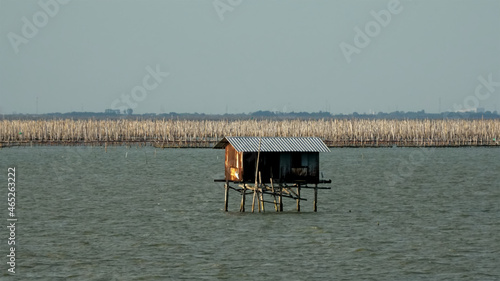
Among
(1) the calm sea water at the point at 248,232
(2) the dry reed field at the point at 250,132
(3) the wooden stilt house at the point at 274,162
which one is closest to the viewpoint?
(1) the calm sea water at the point at 248,232

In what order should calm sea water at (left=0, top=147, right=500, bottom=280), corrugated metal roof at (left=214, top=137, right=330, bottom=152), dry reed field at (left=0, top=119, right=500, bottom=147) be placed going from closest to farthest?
calm sea water at (left=0, top=147, right=500, bottom=280) → corrugated metal roof at (left=214, top=137, right=330, bottom=152) → dry reed field at (left=0, top=119, right=500, bottom=147)

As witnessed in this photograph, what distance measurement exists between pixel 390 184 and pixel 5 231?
109ft

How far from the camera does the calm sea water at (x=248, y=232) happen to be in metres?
26.1

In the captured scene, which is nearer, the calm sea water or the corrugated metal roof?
the calm sea water

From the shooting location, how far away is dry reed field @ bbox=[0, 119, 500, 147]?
112 metres

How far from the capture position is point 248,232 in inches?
1298

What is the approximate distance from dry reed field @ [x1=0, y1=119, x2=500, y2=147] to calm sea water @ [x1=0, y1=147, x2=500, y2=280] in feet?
166

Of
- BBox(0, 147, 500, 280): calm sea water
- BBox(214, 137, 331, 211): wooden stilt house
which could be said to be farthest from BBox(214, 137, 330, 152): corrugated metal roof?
BBox(0, 147, 500, 280): calm sea water

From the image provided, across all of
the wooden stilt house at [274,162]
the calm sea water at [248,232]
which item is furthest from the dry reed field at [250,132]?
the wooden stilt house at [274,162]

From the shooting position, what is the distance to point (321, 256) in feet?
93.6

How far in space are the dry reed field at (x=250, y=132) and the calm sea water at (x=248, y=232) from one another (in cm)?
5067

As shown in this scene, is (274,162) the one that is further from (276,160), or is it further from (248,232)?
(248,232)

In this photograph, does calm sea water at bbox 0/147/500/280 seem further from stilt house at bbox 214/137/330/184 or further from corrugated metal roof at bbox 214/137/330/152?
corrugated metal roof at bbox 214/137/330/152

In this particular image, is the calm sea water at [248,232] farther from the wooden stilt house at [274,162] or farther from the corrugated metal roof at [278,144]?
the corrugated metal roof at [278,144]
